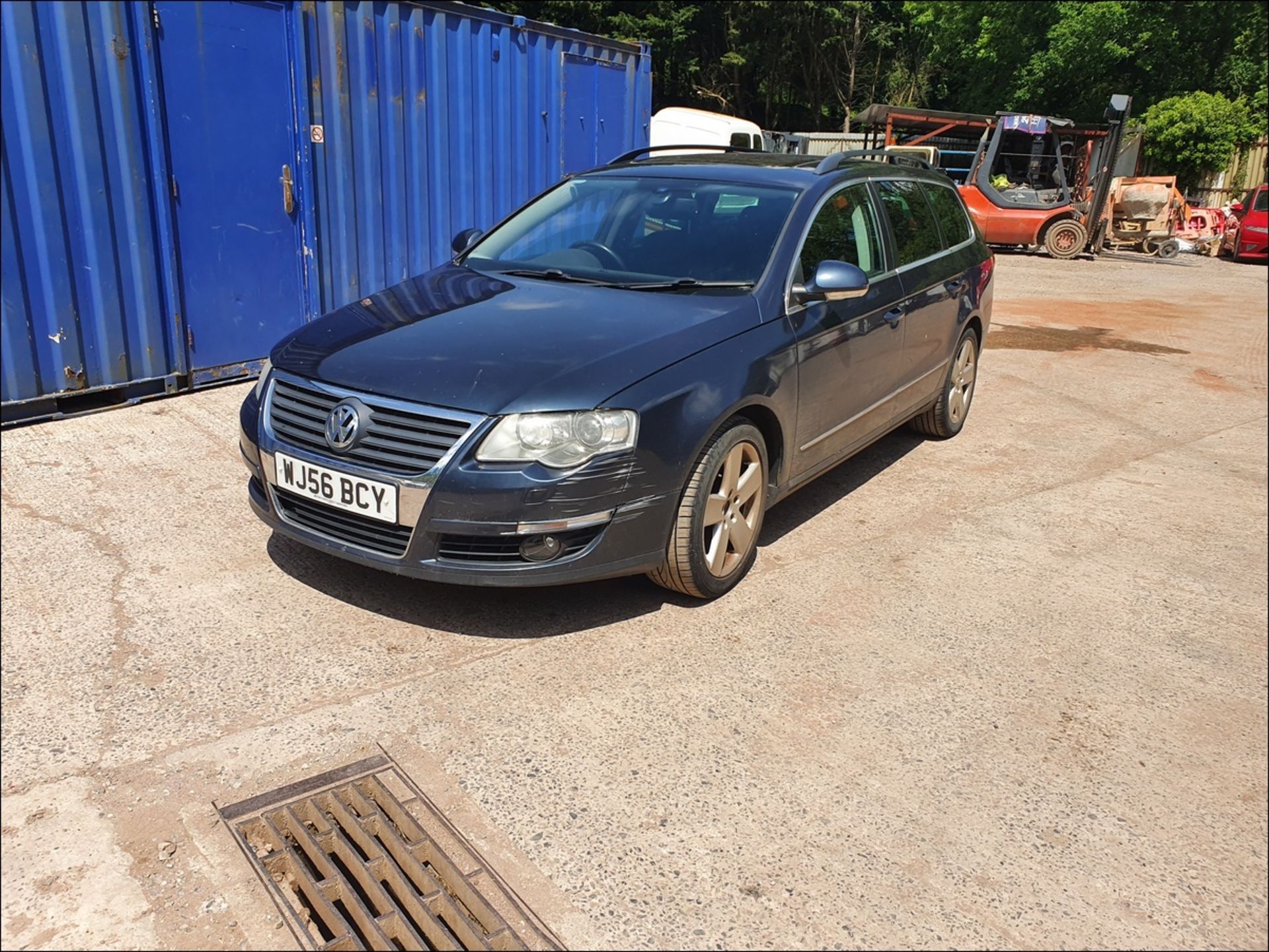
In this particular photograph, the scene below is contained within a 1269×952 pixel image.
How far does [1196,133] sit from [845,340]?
25116mm

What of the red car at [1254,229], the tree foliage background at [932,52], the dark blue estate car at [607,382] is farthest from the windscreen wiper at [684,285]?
the tree foliage background at [932,52]

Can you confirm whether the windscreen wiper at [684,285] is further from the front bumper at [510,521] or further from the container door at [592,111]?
the container door at [592,111]

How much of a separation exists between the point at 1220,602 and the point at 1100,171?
17.3 meters

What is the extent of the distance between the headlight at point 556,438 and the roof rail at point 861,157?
2.13 meters

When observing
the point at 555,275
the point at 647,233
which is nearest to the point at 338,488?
the point at 555,275

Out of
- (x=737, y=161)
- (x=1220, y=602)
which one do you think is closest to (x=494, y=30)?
(x=737, y=161)

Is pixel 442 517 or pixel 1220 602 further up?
pixel 442 517

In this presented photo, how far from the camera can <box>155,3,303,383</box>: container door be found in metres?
6.27

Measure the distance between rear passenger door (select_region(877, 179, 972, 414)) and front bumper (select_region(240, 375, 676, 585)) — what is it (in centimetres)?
232

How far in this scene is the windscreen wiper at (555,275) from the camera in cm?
447

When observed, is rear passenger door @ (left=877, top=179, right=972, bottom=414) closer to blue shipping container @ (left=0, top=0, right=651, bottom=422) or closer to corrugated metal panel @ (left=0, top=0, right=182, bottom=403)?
blue shipping container @ (left=0, top=0, right=651, bottom=422)

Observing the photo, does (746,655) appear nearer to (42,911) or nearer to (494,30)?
(42,911)

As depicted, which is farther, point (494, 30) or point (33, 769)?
point (494, 30)

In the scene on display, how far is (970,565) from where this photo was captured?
15.2 feet
